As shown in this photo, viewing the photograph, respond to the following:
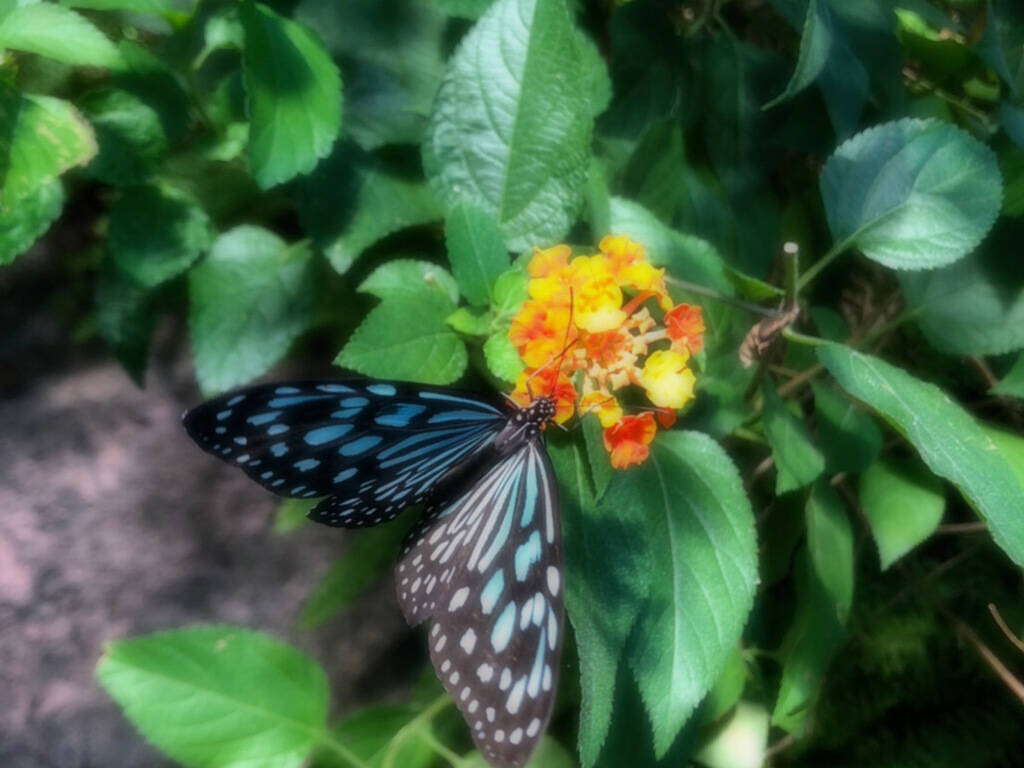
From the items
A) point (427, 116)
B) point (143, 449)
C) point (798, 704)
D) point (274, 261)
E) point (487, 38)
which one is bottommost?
point (143, 449)

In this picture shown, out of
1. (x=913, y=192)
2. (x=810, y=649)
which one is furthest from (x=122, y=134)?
(x=810, y=649)

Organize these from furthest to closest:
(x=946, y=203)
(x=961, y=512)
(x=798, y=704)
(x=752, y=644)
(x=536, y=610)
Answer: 1. (x=961, y=512)
2. (x=752, y=644)
3. (x=798, y=704)
4. (x=946, y=203)
5. (x=536, y=610)

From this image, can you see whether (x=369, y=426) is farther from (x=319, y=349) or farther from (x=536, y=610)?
(x=319, y=349)

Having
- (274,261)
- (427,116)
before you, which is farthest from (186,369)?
(427,116)

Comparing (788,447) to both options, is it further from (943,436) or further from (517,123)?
(517,123)

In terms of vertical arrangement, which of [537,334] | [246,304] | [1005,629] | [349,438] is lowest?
[1005,629]

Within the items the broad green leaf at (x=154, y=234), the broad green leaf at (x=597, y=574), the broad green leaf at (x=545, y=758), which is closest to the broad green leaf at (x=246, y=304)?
the broad green leaf at (x=154, y=234)

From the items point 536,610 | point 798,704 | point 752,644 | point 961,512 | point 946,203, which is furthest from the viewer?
point 961,512

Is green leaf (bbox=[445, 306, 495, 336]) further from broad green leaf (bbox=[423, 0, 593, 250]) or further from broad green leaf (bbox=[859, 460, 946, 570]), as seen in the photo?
broad green leaf (bbox=[859, 460, 946, 570])
